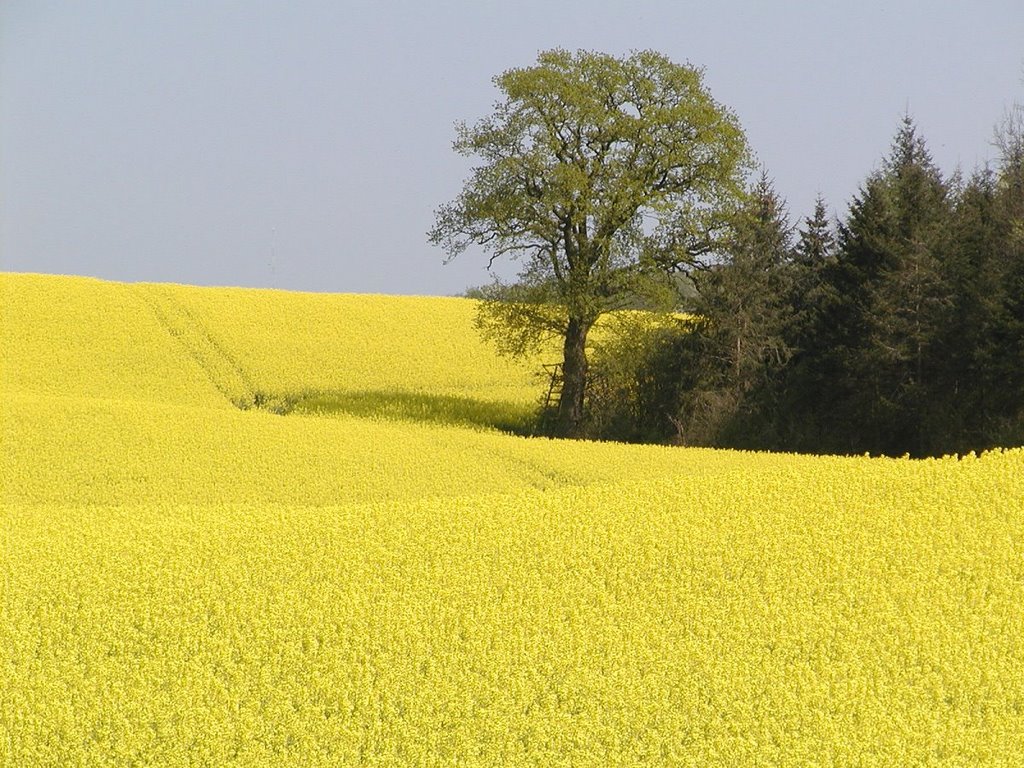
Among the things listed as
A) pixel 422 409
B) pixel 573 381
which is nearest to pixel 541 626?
pixel 573 381

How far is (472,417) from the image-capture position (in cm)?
4159

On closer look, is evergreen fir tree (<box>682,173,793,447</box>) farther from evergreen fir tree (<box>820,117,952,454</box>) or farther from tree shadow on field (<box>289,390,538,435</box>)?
tree shadow on field (<box>289,390,538,435</box>)

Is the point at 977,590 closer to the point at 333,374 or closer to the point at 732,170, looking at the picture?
the point at 732,170

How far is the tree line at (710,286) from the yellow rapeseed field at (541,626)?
1877cm

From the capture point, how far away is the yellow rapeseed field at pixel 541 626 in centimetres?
1057

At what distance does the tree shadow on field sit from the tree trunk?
58.3 inches

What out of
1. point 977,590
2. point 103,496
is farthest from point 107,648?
point 103,496

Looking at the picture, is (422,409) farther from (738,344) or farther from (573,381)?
(738,344)

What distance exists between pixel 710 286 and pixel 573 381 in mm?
5753

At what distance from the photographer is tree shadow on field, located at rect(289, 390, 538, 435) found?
4041 centimetres

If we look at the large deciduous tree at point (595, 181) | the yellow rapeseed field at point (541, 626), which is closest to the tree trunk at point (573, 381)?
the large deciduous tree at point (595, 181)

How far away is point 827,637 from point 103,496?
16.1 m

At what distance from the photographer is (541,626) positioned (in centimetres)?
1252

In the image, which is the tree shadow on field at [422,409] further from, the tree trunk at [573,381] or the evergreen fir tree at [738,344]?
the evergreen fir tree at [738,344]
